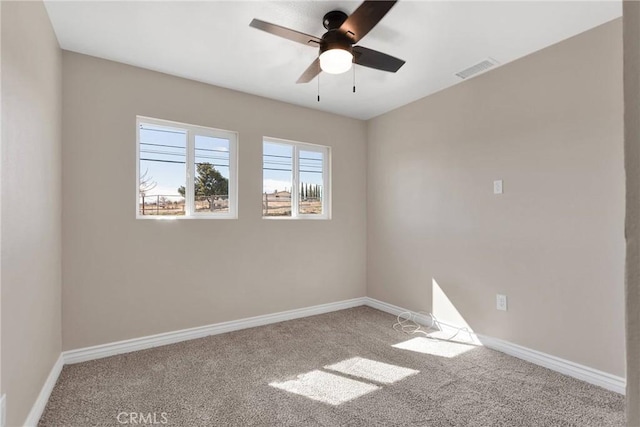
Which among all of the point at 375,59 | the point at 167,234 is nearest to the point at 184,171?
the point at 167,234

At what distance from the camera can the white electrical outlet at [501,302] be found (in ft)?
8.78

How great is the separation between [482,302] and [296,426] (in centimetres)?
196

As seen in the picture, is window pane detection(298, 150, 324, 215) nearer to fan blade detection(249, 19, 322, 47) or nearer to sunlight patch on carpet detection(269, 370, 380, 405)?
fan blade detection(249, 19, 322, 47)

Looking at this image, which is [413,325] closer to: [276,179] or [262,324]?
[262,324]

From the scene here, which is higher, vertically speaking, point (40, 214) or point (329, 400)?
point (40, 214)

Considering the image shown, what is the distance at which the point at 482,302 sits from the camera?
112 inches

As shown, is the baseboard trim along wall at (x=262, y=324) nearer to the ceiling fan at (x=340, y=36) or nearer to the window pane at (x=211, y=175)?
the window pane at (x=211, y=175)

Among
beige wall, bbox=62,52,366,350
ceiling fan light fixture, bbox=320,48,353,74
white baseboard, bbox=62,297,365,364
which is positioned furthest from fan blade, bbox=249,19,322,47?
white baseboard, bbox=62,297,365,364

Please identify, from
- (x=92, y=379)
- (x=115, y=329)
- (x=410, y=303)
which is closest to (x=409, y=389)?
(x=410, y=303)

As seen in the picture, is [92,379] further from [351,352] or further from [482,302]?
[482,302]

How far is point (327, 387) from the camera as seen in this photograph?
2145 mm

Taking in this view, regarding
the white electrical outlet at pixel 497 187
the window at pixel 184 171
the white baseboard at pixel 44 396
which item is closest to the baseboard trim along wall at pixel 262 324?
the white baseboard at pixel 44 396

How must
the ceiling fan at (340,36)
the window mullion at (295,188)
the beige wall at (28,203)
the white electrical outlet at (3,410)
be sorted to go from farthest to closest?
the window mullion at (295,188) < the ceiling fan at (340,36) < the beige wall at (28,203) < the white electrical outlet at (3,410)

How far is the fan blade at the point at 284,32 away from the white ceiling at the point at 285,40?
0.18m
